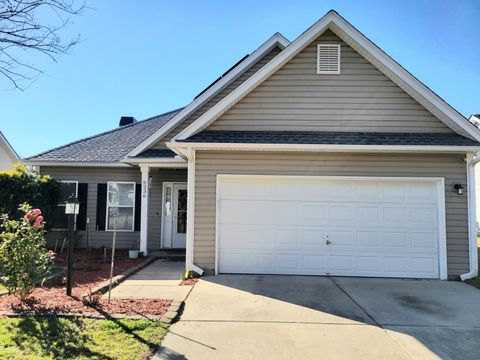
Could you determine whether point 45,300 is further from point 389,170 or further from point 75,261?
point 389,170

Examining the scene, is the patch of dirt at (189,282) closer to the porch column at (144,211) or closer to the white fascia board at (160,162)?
the porch column at (144,211)

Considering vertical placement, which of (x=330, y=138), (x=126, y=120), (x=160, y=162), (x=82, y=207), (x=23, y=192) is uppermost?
(x=126, y=120)

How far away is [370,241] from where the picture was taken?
8.38 m

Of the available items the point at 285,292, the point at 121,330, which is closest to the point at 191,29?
the point at 285,292

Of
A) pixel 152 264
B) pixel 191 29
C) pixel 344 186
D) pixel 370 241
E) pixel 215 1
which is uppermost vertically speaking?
pixel 215 1

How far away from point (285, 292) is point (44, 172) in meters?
9.99

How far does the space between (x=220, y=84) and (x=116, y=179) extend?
16.2 feet

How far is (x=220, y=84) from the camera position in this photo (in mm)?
11641

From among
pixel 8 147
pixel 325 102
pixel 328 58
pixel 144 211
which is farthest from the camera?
pixel 8 147

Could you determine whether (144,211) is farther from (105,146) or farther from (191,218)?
(105,146)

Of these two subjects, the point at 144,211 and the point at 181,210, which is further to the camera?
the point at 181,210

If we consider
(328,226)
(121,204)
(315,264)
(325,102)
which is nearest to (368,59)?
(325,102)

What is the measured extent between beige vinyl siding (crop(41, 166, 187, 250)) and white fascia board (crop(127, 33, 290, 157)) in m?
1.37

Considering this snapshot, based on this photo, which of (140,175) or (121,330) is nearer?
(121,330)
